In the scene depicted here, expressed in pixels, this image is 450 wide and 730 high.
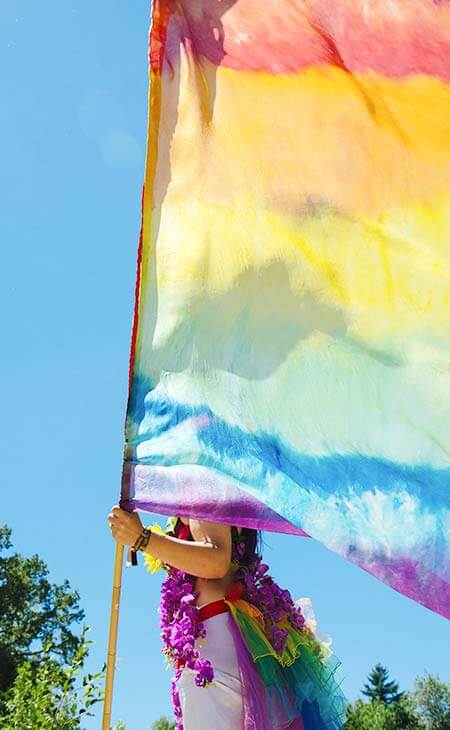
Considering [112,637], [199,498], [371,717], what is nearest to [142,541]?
[112,637]

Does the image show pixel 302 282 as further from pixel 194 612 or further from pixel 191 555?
pixel 194 612

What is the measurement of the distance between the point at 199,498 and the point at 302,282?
2.20 feet

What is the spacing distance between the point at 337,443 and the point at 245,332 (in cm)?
59

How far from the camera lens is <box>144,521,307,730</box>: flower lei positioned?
283 centimetres

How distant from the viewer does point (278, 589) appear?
319 cm

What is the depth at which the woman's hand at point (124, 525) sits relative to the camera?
2.77 metres

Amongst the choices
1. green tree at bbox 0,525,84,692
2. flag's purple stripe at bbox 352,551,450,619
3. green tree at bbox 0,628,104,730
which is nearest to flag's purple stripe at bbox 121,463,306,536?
flag's purple stripe at bbox 352,551,450,619

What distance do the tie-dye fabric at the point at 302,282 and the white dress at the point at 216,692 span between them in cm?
49

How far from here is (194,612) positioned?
9.57ft

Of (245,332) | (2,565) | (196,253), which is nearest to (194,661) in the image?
(245,332)

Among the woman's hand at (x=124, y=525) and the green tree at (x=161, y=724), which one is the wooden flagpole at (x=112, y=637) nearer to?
the woman's hand at (x=124, y=525)

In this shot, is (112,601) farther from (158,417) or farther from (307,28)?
(307,28)

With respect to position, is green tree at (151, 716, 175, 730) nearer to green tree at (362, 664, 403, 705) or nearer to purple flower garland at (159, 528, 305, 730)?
green tree at (362, 664, 403, 705)

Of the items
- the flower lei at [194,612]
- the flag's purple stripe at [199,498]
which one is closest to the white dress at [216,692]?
A: the flower lei at [194,612]
